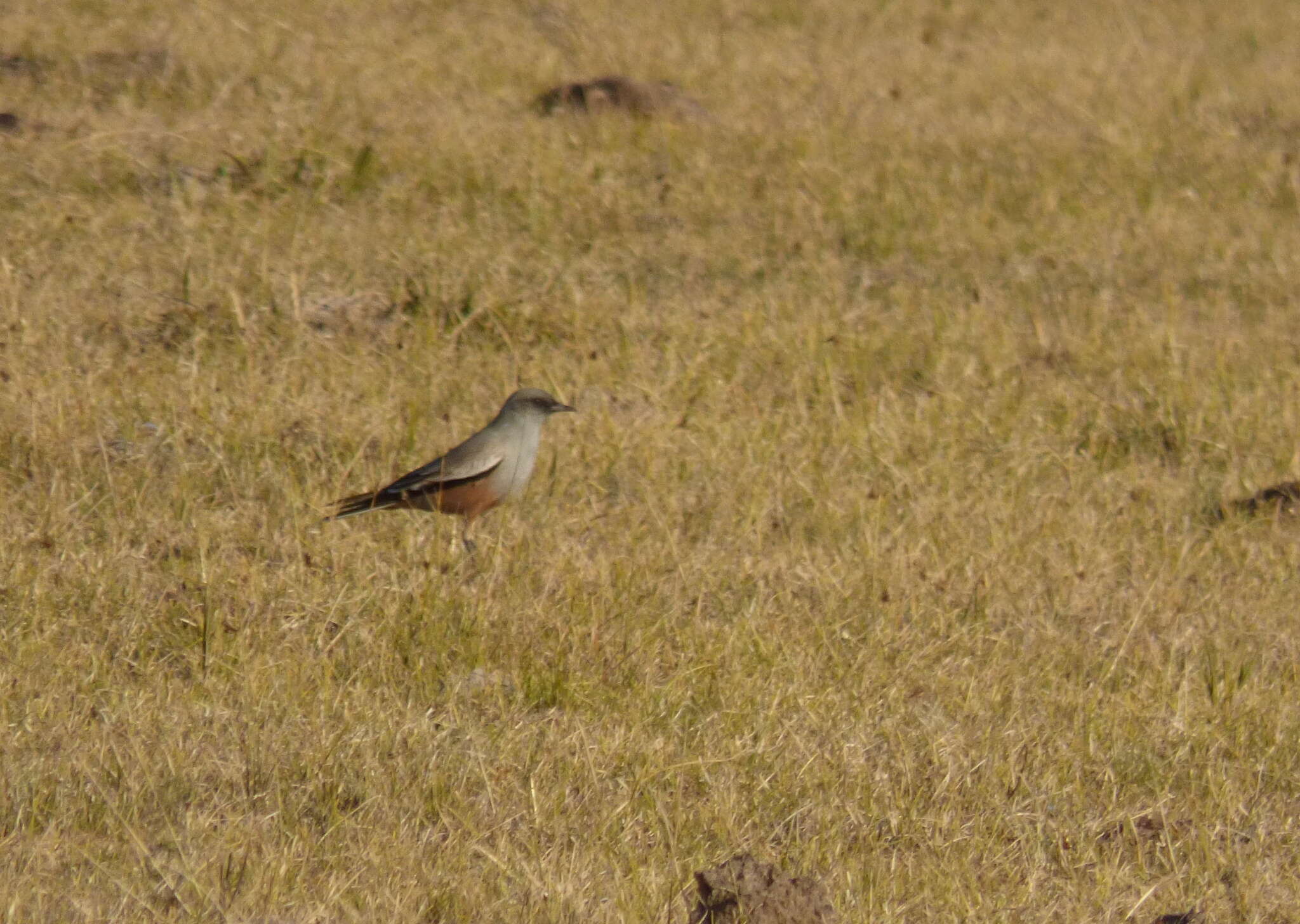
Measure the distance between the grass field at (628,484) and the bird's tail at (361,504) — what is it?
0.09m

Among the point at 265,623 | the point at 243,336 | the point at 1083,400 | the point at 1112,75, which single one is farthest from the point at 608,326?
the point at 1112,75

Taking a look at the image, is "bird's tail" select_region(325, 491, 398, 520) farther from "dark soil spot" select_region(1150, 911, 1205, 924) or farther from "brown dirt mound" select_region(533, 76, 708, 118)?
"brown dirt mound" select_region(533, 76, 708, 118)

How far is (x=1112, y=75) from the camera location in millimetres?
12492

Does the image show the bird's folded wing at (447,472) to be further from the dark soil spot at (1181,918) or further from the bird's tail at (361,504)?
the dark soil spot at (1181,918)

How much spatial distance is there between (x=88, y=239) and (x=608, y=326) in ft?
7.90

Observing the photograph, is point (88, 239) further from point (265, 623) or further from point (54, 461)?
point (265, 623)

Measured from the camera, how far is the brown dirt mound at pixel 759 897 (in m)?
3.42

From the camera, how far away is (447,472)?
5656 mm

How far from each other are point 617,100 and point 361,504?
5.35 metres

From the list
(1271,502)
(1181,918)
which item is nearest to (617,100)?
(1271,502)

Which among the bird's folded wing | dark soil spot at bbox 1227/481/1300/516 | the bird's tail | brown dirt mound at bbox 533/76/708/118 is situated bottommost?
dark soil spot at bbox 1227/481/1300/516

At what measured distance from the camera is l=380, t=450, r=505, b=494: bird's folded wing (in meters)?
5.62

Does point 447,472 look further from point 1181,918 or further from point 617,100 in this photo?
point 617,100

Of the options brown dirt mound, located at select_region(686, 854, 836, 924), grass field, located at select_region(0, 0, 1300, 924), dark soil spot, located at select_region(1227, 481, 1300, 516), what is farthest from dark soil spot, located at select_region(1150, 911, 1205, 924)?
dark soil spot, located at select_region(1227, 481, 1300, 516)
